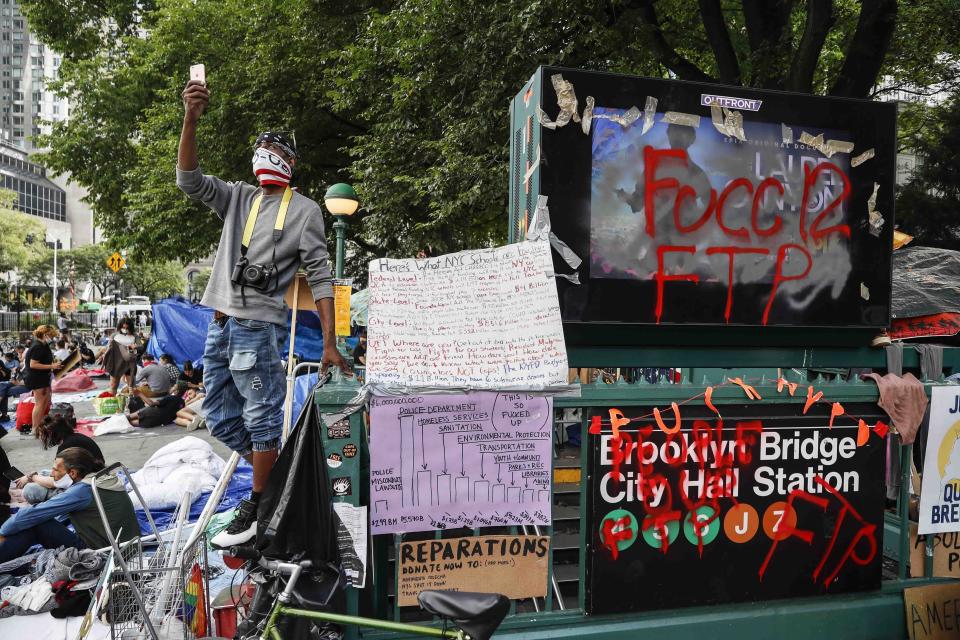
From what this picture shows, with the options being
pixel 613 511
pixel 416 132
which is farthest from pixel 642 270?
pixel 416 132

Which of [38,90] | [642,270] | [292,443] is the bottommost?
[292,443]

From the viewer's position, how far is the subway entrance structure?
3.41 m

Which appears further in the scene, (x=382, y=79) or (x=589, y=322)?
(x=382, y=79)

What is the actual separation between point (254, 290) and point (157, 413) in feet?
35.1

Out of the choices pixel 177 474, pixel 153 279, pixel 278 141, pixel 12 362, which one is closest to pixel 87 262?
pixel 153 279

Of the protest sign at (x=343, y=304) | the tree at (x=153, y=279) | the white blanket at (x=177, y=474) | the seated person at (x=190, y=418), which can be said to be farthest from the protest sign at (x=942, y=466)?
the tree at (x=153, y=279)

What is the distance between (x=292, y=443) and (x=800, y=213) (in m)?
2.86

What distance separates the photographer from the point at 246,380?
3.47 m

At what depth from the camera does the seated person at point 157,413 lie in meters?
12.9

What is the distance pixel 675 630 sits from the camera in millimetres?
3439

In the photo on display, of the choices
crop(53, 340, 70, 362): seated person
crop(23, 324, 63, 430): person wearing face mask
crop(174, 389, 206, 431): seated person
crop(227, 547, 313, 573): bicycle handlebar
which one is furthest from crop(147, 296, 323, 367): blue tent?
crop(227, 547, 313, 573): bicycle handlebar

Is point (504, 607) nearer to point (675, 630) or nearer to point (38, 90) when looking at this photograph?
point (675, 630)

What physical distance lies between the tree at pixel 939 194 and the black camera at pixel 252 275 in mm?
13837

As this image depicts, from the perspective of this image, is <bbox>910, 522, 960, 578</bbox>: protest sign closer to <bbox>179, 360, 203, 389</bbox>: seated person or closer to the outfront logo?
the outfront logo
